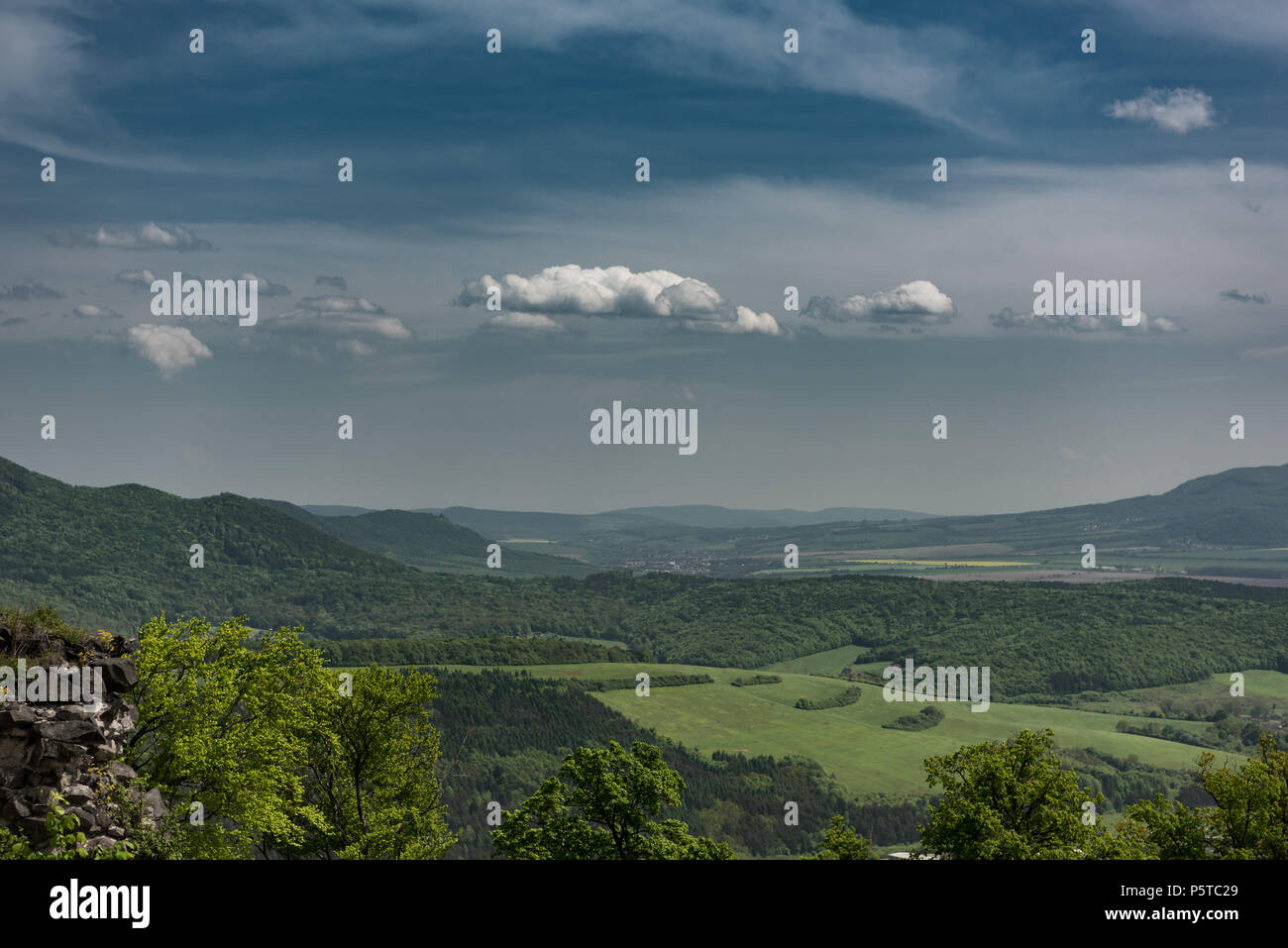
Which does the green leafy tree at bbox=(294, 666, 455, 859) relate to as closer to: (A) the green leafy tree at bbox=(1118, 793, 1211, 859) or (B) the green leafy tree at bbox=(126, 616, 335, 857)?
(B) the green leafy tree at bbox=(126, 616, 335, 857)

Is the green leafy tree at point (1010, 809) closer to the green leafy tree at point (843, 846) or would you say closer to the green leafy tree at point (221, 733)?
the green leafy tree at point (843, 846)

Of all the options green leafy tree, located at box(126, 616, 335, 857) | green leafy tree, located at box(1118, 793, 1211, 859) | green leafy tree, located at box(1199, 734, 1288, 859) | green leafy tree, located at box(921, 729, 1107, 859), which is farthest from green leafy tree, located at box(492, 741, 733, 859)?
green leafy tree, located at box(1199, 734, 1288, 859)

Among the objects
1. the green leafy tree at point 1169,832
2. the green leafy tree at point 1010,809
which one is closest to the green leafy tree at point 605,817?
the green leafy tree at point 1010,809

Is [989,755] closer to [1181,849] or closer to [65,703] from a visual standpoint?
[1181,849]

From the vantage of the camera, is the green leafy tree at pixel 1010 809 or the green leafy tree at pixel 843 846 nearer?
the green leafy tree at pixel 1010 809

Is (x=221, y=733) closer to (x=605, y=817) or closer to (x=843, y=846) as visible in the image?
(x=605, y=817)
